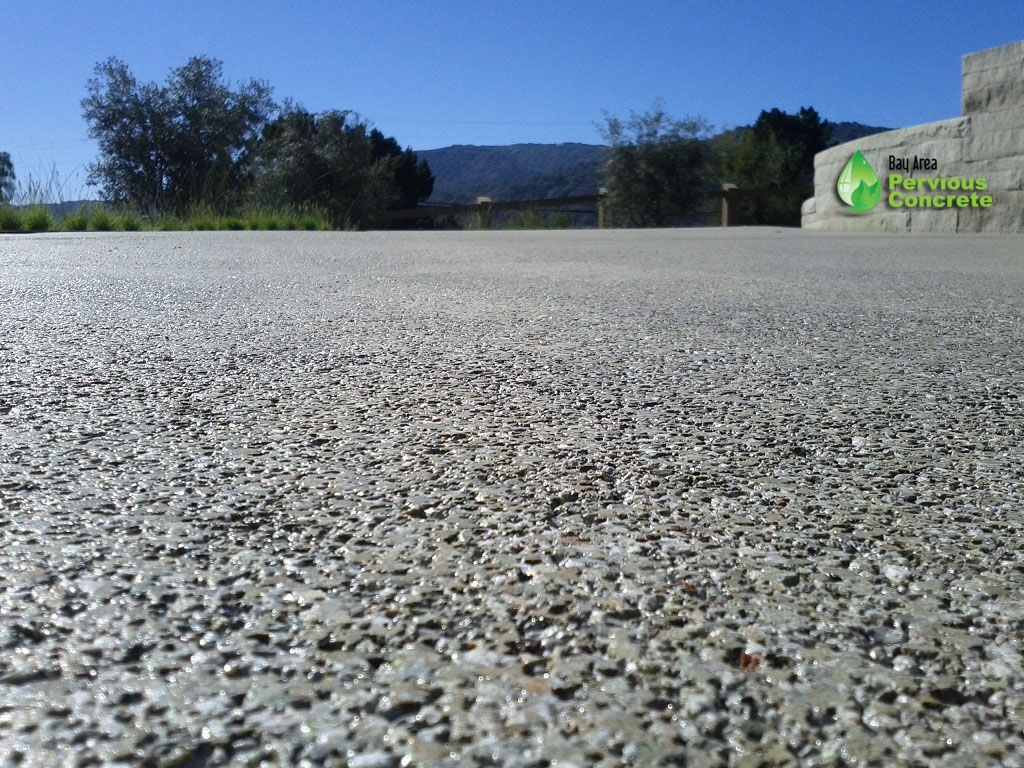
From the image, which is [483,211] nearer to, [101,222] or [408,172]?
[101,222]

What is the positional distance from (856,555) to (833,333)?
4.72 ft

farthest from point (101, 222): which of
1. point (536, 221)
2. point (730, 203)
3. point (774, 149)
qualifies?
point (774, 149)

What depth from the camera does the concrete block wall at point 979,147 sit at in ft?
31.4

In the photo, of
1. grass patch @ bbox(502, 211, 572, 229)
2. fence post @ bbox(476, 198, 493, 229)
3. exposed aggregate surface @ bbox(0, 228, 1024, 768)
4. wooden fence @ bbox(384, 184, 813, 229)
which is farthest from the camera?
wooden fence @ bbox(384, 184, 813, 229)

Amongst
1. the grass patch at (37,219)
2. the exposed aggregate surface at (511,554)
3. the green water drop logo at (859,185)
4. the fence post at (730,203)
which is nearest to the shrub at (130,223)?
the grass patch at (37,219)

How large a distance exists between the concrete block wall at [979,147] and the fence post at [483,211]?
293 inches

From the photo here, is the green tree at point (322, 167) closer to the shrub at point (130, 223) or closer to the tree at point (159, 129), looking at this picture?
the tree at point (159, 129)

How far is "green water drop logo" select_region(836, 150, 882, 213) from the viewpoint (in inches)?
457

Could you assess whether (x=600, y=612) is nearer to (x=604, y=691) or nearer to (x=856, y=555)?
(x=604, y=691)

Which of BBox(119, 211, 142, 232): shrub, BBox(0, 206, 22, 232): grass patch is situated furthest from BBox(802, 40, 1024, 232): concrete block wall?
BBox(0, 206, 22, 232): grass patch

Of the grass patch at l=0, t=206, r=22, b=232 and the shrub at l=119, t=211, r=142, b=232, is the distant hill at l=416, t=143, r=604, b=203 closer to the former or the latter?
the shrub at l=119, t=211, r=142, b=232

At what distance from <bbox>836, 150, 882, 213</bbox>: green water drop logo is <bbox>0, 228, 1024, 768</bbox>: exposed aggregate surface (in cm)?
1054

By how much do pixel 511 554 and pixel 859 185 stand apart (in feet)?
40.1

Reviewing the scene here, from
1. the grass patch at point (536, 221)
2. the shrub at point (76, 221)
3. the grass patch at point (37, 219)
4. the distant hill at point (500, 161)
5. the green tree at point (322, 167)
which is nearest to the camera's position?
the grass patch at point (37, 219)
